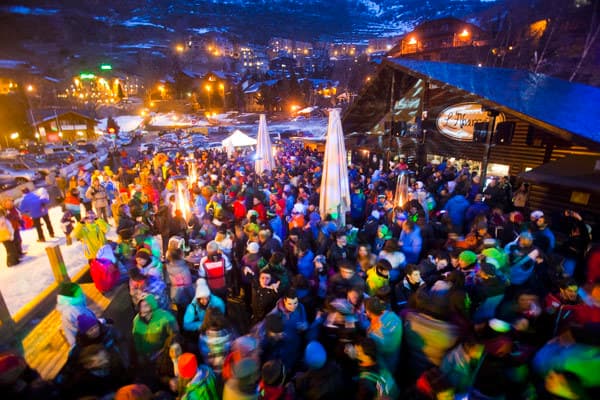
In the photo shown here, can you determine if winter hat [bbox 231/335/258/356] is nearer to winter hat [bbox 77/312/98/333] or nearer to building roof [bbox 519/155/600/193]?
winter hat [bbox 77/312/98/333]

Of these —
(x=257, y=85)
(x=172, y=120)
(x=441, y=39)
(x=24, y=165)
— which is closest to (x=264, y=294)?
(x=24, y=165)

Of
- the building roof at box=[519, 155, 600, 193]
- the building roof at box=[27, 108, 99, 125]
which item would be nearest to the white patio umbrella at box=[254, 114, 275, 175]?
the building roof at box=[519, 155, 600, 193]

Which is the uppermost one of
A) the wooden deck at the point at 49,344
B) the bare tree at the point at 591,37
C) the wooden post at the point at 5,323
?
the bare tree at the point at 591,37

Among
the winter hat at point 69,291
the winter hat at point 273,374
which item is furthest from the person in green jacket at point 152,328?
the winter hat at point 273,374

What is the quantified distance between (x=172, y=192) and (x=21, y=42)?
354ft

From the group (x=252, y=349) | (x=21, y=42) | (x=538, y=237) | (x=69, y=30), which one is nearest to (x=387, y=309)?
(x=252, y=349)

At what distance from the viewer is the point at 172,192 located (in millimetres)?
7984

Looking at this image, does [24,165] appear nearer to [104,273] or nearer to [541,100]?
[104,273]

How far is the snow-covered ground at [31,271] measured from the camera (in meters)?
4.70

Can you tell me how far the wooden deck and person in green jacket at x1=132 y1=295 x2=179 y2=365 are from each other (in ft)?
3.49

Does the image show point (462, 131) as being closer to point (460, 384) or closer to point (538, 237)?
point (538, 237)

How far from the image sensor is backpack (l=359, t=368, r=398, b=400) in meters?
2.07

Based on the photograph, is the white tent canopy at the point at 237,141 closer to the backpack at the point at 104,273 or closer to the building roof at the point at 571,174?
the backpack at the point at 104,273

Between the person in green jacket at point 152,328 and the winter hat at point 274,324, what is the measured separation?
97cm
